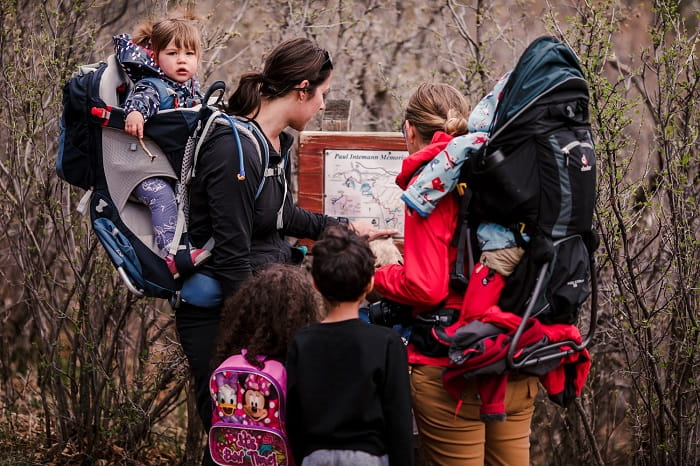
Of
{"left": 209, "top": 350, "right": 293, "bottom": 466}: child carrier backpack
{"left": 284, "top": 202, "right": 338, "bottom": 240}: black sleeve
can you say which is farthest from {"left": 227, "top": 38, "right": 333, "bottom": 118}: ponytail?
{"left": 209, "top": 350, "right": 293, "bottom": 466}: child carrier backpack

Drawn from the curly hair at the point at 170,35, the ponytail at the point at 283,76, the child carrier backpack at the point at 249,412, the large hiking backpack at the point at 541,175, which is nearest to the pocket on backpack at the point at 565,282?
the large hiking backpack at the point at 541,175

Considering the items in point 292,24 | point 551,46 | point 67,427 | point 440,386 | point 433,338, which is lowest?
point 67,427

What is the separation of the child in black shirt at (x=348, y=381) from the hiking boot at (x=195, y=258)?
596 mm

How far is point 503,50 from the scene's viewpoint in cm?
747

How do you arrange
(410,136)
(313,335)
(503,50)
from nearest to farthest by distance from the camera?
(313,335), (410,136), (503,50)

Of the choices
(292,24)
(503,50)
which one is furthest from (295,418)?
(503,50)

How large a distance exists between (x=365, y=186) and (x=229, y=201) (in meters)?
1.06

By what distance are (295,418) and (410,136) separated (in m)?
1.17

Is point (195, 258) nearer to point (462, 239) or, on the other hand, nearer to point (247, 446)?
point (247, 446)

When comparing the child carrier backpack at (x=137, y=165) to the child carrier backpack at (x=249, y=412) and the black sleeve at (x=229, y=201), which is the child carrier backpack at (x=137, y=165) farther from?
the child carrier backpack at (x=249, y=412)

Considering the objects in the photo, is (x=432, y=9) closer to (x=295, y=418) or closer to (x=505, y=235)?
(x=505, y=235)

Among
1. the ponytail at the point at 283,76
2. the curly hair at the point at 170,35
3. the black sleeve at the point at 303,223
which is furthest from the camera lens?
the black sleeve at the point at 303,223

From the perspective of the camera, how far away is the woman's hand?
361 centimetres

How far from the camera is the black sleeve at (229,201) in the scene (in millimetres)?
2979
